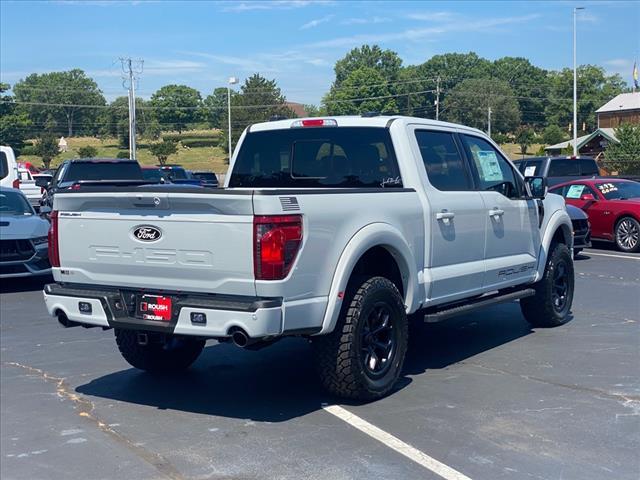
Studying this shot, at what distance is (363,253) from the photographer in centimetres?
593

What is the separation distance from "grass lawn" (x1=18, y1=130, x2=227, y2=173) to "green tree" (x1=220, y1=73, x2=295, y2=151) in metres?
3.16

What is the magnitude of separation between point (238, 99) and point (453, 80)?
1307 inches

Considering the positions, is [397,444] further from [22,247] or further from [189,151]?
[189,151]

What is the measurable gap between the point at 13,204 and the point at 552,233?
9098 mm

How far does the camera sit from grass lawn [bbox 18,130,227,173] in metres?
73.8

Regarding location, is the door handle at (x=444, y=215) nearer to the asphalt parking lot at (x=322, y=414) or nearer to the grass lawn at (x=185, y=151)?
the asphalt parking lot at (x=322, y=414)

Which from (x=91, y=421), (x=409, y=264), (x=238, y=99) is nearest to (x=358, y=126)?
(x=409, y=264)

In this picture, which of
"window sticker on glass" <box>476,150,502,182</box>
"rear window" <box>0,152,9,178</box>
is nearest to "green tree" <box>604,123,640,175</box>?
"rear window" <box>0,152,9,178</box>

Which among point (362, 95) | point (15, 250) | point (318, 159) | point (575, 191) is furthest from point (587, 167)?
point (362, 95)

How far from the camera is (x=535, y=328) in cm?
901

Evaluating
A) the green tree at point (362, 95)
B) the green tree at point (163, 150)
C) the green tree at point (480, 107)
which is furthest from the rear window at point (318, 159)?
the green tree at point (362, 95)

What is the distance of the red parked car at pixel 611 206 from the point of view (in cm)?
1677

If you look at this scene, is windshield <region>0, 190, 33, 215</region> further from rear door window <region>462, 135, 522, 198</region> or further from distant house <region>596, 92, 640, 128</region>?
distant house <region>596, 92, 640, 128</region>

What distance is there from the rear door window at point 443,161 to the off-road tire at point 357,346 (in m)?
1.32
